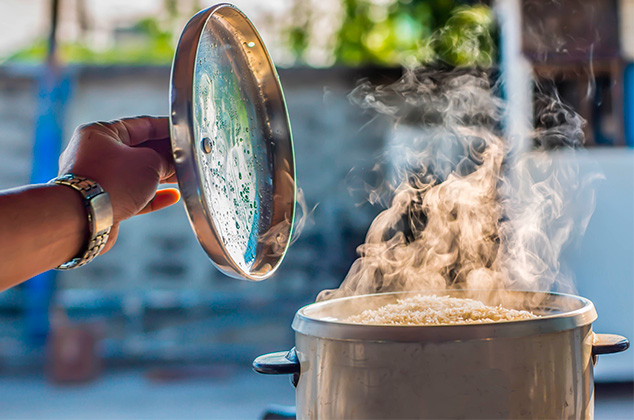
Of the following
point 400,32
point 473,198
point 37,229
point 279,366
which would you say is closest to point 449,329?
point 279,366

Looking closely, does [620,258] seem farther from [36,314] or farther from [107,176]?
[36,314]

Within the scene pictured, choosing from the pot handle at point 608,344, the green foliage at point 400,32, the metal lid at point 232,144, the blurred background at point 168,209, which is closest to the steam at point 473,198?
the pot handle at point 608,344

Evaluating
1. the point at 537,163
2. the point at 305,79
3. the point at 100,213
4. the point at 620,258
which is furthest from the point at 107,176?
the point at 305,79

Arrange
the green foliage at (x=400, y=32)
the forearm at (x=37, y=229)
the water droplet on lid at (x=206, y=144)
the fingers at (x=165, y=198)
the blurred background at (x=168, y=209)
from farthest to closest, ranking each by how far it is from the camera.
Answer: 1. the green foliage at (x=400, y=32)
2. the blurred background at (x=168, y=209)
3. the fingers at (x=165, y=198)
4. the water droplet on lid at (x=206, y=144)
5. the forearm at (x=37, y=229)

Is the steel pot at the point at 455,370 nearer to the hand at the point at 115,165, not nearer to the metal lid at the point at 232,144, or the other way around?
the metal lid at the point at 232,144

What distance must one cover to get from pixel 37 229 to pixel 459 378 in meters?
0.58

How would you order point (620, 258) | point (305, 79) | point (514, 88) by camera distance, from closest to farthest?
point (620, 258), point (514, 88), point (305, 79)

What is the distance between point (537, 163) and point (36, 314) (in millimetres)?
3286

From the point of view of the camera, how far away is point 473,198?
5.82ft

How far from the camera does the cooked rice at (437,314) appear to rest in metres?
0.87

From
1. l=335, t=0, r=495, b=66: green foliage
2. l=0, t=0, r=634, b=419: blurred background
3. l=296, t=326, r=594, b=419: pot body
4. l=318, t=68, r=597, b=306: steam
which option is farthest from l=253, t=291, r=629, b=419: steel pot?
l=335, t=0, r=495, b=66: green foliage

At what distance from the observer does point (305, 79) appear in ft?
12.9

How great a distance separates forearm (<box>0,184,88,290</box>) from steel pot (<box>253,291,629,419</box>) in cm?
37

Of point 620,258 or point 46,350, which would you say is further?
point 46,350
